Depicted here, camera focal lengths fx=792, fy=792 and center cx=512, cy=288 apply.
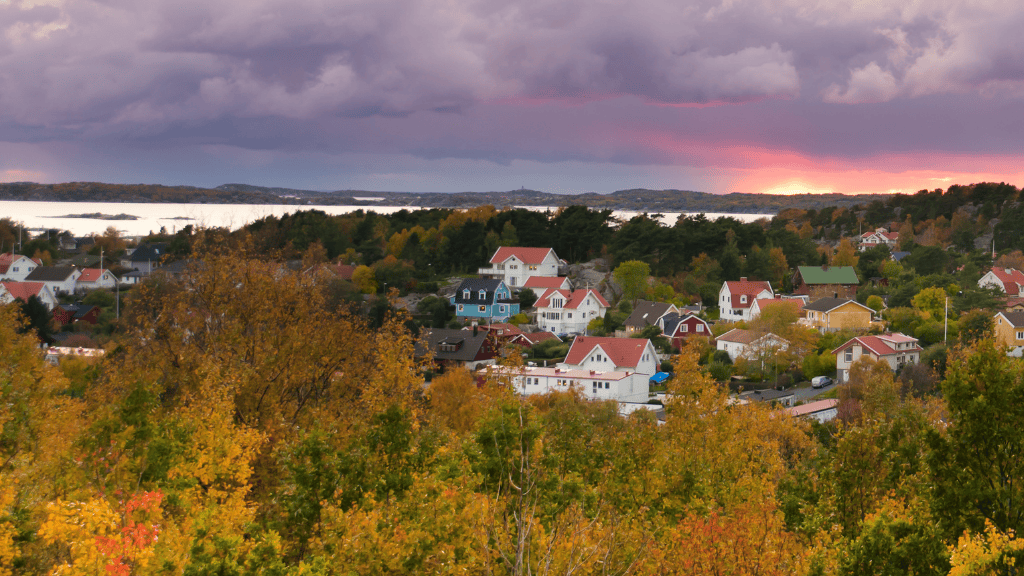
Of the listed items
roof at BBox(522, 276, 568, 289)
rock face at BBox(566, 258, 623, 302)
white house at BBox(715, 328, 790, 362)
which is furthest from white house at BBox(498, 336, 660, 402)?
rock face at BBox(566, 258, 623, 302)

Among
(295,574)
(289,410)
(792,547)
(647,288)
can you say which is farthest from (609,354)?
(295,574)

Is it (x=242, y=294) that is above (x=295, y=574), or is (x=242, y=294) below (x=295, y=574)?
above

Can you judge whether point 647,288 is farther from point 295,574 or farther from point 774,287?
point 295,574

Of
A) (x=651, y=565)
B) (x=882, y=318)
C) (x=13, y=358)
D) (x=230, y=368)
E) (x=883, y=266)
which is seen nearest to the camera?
(x=651, y=565)

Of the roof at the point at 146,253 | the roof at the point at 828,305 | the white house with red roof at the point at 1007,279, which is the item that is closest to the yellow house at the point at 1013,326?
the roof at the point at 828,305

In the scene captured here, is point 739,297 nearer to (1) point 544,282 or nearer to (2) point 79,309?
(1) point 544,282

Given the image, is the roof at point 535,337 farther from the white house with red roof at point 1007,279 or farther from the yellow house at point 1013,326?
the white house with red roof at point 1007,279
